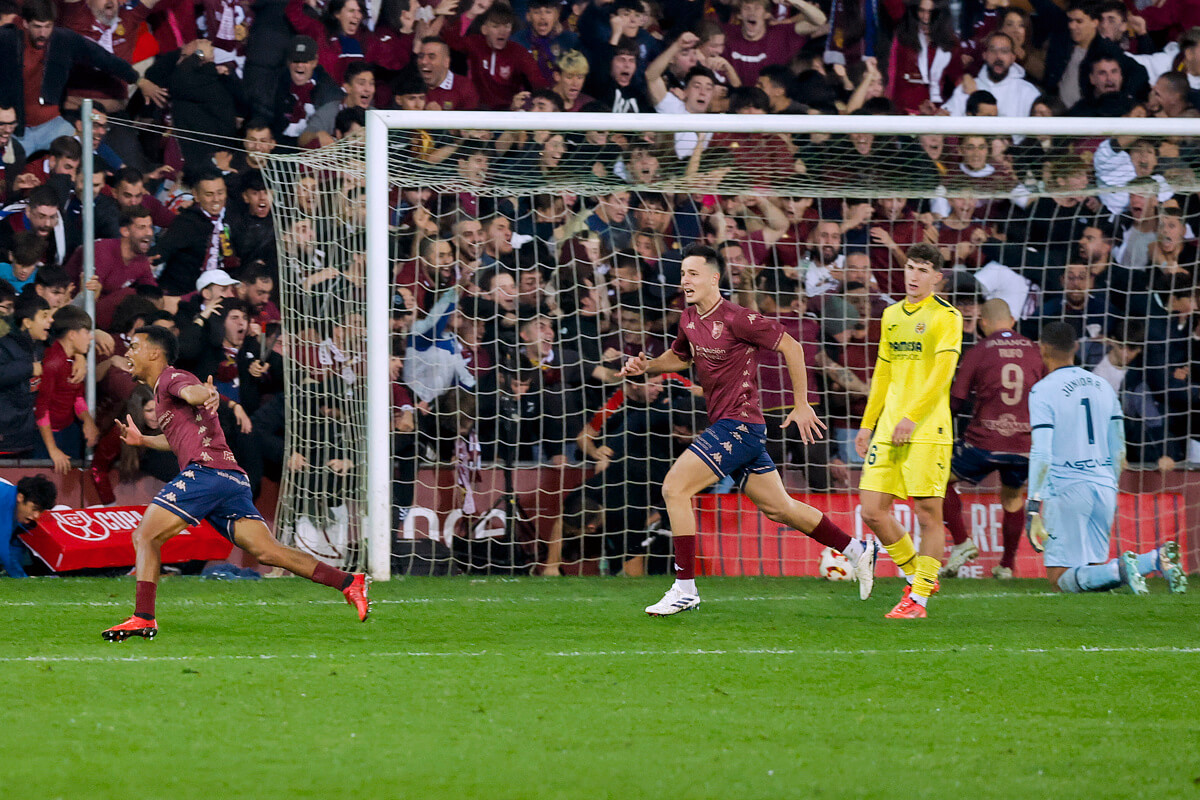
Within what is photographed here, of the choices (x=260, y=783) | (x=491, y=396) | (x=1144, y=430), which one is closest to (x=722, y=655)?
(x=260, y=783)

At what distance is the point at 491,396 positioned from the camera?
10.9 meters

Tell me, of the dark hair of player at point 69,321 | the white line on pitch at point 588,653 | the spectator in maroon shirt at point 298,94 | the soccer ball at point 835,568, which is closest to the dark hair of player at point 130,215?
the dark hair of player at point 69,321

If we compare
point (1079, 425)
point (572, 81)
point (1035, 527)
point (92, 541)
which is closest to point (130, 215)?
point (92, 541)

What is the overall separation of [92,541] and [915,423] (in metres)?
5.58

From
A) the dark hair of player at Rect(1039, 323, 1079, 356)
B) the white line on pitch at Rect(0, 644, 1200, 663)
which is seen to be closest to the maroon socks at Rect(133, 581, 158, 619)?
the white line on pitch at Rect(0, 644, 1200, 663)

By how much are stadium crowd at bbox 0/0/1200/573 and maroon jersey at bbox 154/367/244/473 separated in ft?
10.7

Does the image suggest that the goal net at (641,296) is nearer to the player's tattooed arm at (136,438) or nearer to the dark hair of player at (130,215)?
the dark hair of player at (130,215)

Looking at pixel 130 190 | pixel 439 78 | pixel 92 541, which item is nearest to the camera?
pixel 92 541

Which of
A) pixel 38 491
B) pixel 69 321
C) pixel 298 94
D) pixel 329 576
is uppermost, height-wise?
pixel 298 94

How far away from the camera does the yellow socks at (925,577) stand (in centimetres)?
784

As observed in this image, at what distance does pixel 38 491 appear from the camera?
32.4 feet

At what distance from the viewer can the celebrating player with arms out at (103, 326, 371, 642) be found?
6.88 meters

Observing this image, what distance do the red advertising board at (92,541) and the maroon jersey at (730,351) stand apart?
12.7ft

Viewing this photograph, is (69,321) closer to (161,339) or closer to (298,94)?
(298,94)
